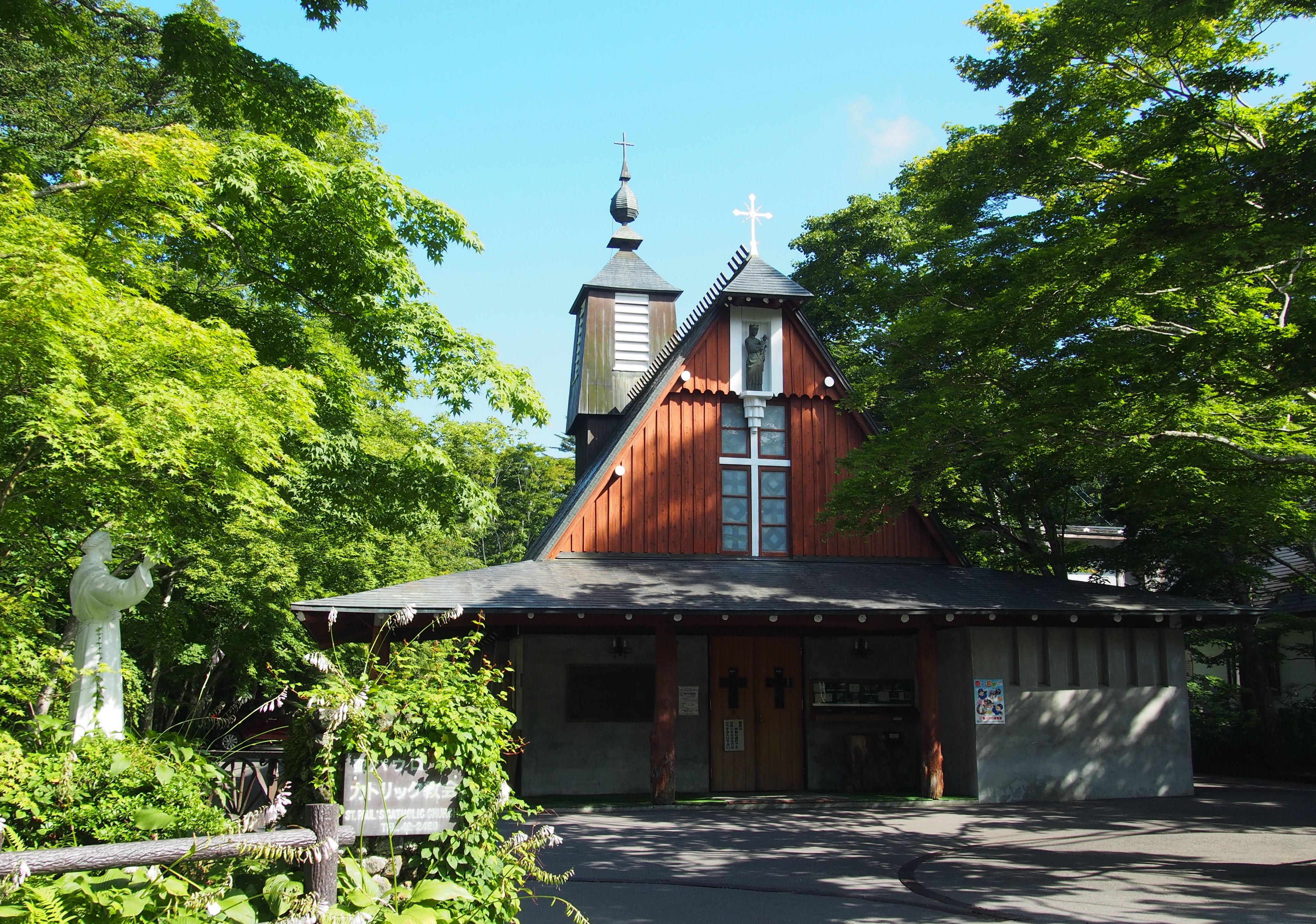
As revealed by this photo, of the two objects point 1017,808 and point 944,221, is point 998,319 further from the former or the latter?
point 1017,808

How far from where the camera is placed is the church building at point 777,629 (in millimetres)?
13922

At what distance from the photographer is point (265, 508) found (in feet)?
56.0

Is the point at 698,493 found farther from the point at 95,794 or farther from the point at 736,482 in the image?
the point at 95,794

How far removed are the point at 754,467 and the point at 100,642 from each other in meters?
10.3

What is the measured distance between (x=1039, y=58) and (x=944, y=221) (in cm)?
233

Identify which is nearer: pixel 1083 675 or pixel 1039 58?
pixel 1039 58

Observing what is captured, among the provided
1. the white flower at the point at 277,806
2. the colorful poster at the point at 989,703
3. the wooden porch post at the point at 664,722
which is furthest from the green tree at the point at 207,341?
the colorful poster at the point at 989,703

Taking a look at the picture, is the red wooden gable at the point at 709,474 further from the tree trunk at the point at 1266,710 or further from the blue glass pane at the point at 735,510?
the tree trunk at the point at 1266,710

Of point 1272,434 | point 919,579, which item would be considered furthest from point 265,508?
point 1272,434

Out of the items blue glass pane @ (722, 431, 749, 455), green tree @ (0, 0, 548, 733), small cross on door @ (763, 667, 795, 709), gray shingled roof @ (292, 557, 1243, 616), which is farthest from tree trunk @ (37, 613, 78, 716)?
small cross on door @ (763, 667, 795, 709)

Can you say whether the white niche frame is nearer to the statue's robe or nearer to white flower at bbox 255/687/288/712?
the statue's robe

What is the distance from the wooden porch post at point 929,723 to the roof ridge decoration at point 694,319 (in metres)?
6.35

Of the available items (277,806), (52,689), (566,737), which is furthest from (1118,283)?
(52,689)

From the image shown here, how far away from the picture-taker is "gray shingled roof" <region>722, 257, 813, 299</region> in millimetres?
16375
